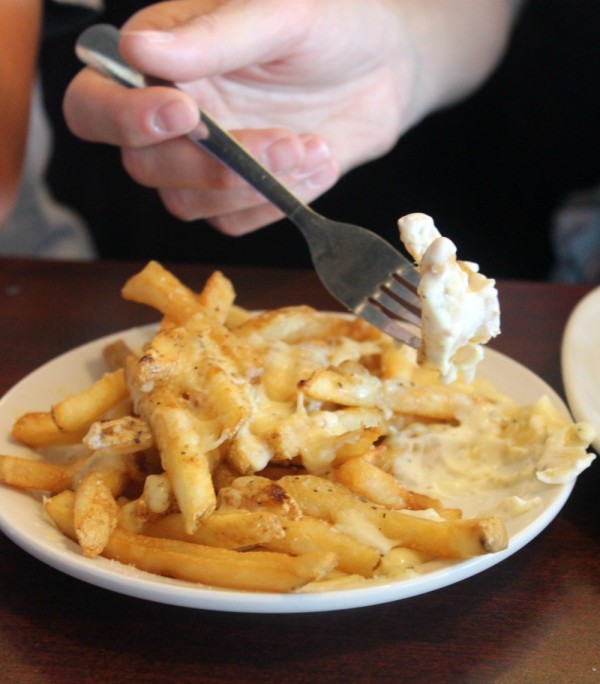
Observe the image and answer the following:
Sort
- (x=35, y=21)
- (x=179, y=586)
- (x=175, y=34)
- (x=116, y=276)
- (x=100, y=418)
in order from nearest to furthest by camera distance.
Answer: (x=179, y=586) < (x=100, y=418) < (x=175, y=34) < (x=116, y=276) < (x=35, y=21)

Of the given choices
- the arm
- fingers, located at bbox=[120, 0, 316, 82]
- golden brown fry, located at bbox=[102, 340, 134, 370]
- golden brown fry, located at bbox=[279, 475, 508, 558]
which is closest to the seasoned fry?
golden brown fry, located at bbox=[279, 475, 508, 558]

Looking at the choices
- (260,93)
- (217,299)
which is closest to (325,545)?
(217,299)

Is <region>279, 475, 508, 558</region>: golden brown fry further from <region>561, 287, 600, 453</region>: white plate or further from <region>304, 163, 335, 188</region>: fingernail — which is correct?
<region>304, 163, 335, 188</region>: fingernail

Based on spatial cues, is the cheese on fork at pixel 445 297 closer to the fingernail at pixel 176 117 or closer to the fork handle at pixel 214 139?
the fork handle at pixel 214 139

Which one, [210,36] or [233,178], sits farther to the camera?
[233,178]

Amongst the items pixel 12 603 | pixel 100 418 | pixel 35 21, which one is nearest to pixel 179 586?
pixel 12 603

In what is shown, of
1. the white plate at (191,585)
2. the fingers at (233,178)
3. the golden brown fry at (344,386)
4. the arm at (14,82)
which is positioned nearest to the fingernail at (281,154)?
the fingers at (233,178)

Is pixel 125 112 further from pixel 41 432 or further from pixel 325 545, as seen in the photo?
pixel 325 545

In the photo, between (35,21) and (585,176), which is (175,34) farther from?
(585,176)
